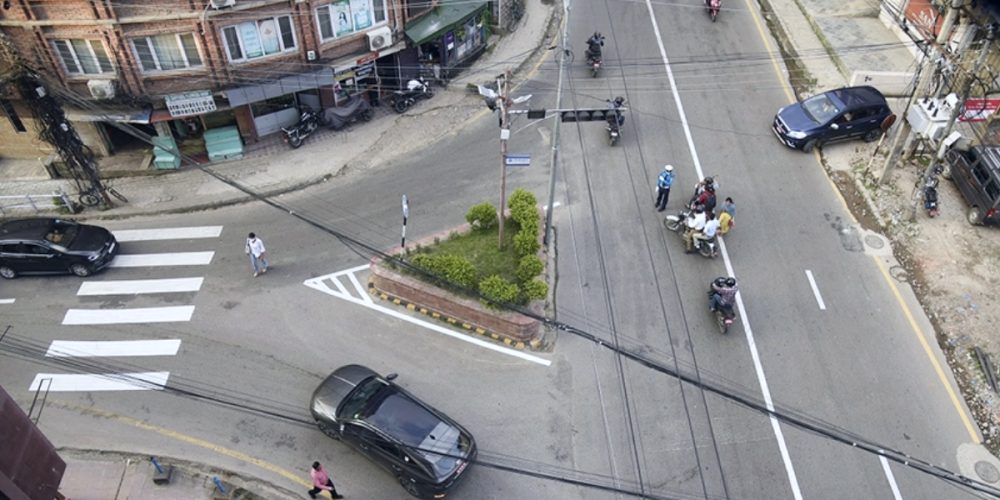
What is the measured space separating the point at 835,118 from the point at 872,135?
2.06 meters

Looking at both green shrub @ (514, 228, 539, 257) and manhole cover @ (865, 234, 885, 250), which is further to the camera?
manhole cover @ (865, 234, 885, 250)

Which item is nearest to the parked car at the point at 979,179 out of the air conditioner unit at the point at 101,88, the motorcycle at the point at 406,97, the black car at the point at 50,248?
the motorcycle at the point at 406,97

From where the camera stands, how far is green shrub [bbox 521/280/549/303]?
733 inches

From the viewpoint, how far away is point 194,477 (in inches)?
641

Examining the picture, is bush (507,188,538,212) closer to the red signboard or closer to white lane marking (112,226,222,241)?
white lane marking (112,226,222,241)

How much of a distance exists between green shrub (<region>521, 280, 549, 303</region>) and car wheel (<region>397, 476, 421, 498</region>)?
5.70 metres

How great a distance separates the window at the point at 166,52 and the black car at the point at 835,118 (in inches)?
833

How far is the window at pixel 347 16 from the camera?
24.5m

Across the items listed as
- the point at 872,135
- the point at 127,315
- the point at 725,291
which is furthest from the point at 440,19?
the point at 872,135

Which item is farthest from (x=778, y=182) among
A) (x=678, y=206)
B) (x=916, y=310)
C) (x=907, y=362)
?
(x=907, y=362)

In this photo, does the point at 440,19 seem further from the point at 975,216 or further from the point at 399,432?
the point at 975,216

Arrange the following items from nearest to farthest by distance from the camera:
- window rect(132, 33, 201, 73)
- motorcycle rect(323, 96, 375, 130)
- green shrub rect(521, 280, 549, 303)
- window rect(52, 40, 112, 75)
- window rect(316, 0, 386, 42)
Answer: green shrub rect(521, 280, 549, 303) < window rect(52, 40, 112, 75) < window rect(132, 33, 201, 73) < window rect(316, 0, 386, 42) < motorcycle rect(323, 96, 375, 130)

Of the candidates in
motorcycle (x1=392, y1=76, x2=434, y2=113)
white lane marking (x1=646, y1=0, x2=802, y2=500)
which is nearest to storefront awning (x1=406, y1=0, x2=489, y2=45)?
motorcycle (x1=392, y1=76, x2=434, y2=113)

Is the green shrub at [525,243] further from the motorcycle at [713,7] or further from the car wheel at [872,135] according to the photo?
the motorcycle at [713,7]
